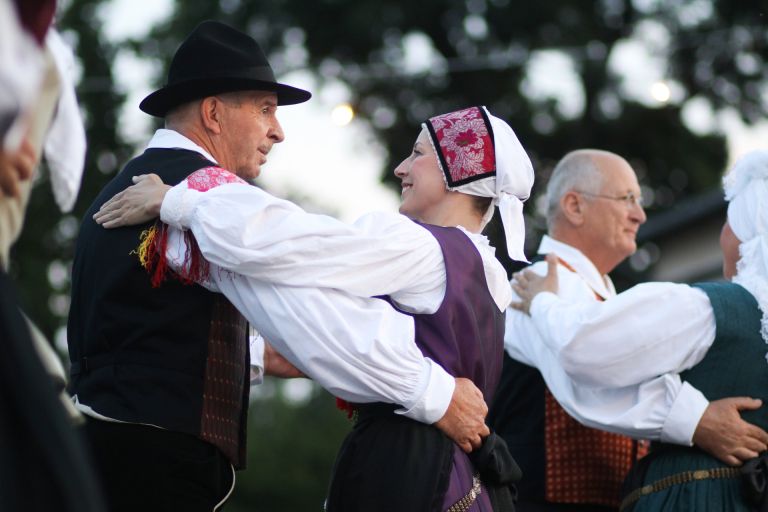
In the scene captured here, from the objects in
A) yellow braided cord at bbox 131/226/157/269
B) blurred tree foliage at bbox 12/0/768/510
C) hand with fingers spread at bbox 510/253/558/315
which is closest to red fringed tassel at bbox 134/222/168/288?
yellow braided cord at bbox 131/226/157/269

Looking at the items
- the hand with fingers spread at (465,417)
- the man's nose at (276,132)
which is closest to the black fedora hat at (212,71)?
the man's nose at (276,132)

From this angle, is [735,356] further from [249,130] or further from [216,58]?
[216,58]

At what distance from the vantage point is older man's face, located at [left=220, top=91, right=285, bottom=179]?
3.77 m

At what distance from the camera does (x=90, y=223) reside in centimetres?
354

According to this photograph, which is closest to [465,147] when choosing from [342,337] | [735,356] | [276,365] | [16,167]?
[342,337]

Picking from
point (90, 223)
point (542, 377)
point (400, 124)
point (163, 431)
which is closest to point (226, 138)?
point (90, 223)

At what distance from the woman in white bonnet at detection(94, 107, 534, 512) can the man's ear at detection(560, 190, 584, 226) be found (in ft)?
4.25

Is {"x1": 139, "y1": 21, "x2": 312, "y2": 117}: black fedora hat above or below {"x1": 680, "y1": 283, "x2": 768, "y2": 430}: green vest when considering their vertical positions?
above

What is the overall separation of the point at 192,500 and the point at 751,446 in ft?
5.82

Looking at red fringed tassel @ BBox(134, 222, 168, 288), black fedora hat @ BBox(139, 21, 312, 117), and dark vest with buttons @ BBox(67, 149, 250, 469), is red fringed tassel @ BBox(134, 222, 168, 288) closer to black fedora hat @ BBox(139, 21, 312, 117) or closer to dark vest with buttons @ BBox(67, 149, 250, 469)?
dark vest with buttons @ BBox(67, 149, 250, 469)

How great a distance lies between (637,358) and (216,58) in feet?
5.22

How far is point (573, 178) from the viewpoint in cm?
511

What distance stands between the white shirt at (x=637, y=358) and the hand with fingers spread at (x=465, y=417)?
2.54 feet

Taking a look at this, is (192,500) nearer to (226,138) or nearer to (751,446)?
(226,138)
